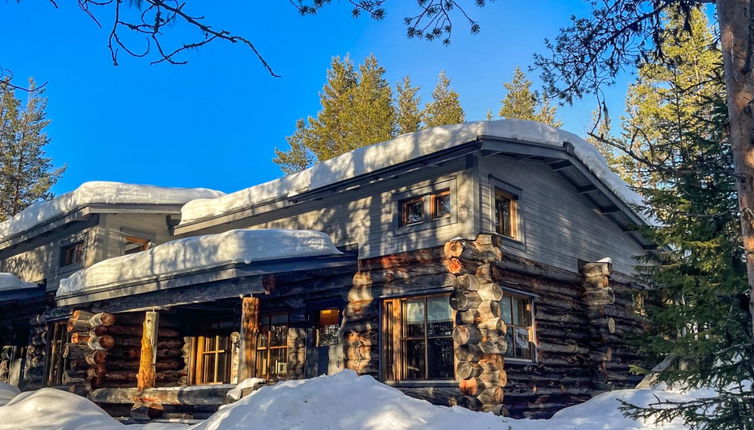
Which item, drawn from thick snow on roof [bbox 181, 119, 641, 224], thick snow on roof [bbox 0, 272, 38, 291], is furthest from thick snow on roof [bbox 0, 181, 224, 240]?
thick snow on roof [bbox 181, 119, 641, 224]

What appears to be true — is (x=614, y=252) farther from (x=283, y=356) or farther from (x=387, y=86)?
(x=387, y=86)

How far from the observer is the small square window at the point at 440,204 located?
13633mm

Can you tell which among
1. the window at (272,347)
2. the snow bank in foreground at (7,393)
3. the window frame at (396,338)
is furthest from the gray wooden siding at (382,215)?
the snow bank in foreground at (7,393)

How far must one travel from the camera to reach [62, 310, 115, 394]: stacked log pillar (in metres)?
16.7

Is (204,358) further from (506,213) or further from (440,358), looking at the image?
(506,213)

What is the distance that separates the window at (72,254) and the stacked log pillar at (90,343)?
3712 mm

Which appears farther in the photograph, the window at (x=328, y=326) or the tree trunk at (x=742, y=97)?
the window at (x=328, y=326)

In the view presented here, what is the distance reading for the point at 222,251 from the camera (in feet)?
44.7

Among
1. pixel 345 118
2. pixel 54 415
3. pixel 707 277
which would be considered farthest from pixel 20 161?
pixel 707 277

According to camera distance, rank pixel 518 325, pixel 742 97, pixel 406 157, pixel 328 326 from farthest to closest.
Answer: pixel 328 326, pixel 518 325, pixel 406 157, pixel 742 97

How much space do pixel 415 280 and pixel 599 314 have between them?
5.32 metres

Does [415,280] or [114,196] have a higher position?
[114,196]

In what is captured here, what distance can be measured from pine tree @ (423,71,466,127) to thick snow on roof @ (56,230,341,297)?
21804 mm

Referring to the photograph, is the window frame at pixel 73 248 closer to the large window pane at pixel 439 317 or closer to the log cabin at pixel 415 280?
the log cabin at pixel 415 280
